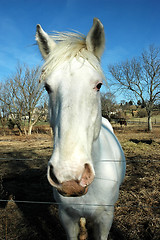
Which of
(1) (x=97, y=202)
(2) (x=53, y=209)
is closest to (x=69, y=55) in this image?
(1) (x=97, y=202)

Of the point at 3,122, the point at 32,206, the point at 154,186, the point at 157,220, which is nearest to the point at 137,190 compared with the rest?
the point at 154,186

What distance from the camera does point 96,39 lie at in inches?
57.0

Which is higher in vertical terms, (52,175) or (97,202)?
(52,175)

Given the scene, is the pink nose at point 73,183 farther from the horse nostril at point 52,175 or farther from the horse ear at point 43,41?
the horse ear at point 43,41

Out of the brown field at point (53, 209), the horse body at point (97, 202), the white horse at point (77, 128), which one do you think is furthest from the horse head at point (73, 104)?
the brown field at point (53, 209)

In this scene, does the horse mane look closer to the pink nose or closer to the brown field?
the pink nose

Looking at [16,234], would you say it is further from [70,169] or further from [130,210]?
[70,169]

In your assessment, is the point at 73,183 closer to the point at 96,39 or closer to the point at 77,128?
the point at 77,128

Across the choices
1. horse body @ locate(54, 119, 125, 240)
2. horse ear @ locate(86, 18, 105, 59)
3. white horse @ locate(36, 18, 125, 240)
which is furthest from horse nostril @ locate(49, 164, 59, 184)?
horse ear @ locate(86, 18, 105, 59)

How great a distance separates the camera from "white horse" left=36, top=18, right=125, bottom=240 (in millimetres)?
983

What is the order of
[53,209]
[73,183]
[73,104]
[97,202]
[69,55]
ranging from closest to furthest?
1. [73,183]
2. [73,104]
3. [69,55]
4. [97,202]
5. [53,209]

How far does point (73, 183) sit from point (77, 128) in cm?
35

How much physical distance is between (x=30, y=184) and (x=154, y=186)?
3.19 m

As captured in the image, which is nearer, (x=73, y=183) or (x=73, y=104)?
(x=73, y=183)
